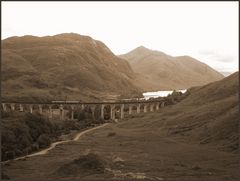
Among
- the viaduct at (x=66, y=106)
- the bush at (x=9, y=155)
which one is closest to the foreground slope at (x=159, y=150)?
the bush at (x=9, y=155)

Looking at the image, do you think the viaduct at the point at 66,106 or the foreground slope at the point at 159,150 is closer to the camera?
the foreground slope at the point at 159,150

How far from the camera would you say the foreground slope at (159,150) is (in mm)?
46188

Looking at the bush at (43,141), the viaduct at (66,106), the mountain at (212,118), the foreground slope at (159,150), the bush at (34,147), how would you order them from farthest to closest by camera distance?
the viaduct at (66,106)
the bush at (43,141)
the mountain at (212,118)
the bush at (34,147)
the foreground slope at (159,150)

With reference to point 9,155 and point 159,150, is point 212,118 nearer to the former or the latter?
point 159,150

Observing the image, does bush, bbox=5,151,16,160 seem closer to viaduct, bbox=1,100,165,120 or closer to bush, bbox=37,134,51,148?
bush, bbox=37,134,51,148

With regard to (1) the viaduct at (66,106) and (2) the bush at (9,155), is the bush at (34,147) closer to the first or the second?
(2) the bush at (9,155)

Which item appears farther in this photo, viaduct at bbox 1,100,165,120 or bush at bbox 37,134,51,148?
viaduct at bbox 1,100,165,120

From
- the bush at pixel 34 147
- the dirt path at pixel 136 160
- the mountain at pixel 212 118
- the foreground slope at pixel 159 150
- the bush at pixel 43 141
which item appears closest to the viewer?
the dirt path at pixel 136 160

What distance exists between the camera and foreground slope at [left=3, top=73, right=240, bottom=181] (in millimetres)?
46188

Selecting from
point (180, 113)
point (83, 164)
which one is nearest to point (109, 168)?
point (83, 164)

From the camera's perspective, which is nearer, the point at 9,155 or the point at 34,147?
the point at 9,155

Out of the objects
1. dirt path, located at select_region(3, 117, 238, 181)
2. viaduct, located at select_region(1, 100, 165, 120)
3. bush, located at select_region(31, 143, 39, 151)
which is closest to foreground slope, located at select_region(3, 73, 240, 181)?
dirt path, located at select_region(3, 117, 238, 181)

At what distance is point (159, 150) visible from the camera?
206 feet

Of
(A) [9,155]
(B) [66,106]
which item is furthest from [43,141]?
(B) [66,106]
